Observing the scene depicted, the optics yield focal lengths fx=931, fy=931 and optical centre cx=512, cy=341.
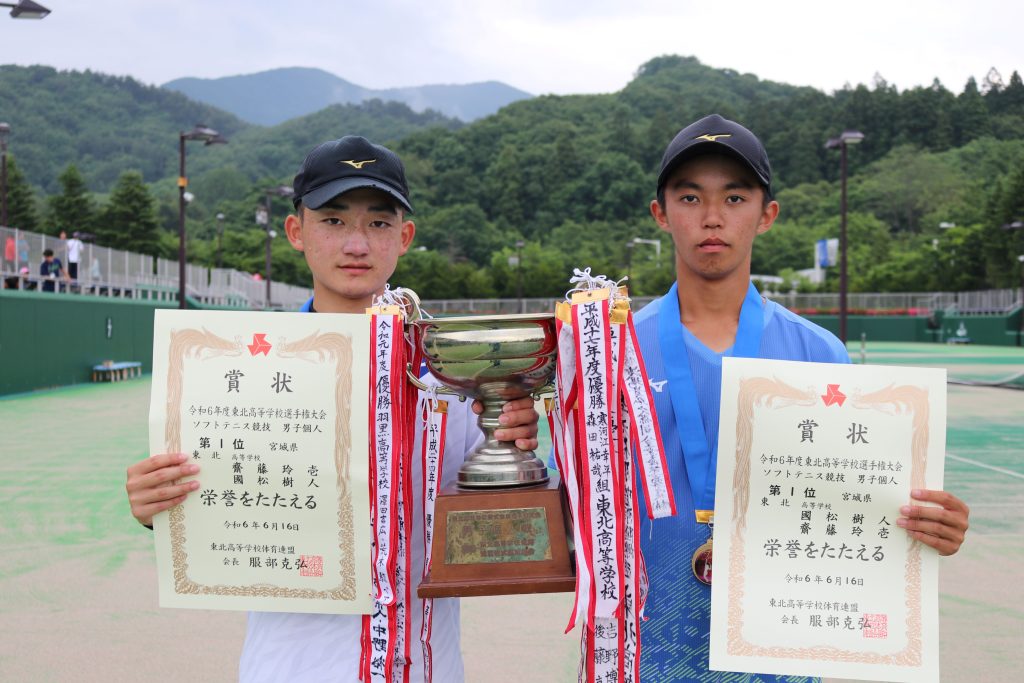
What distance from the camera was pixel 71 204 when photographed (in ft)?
221

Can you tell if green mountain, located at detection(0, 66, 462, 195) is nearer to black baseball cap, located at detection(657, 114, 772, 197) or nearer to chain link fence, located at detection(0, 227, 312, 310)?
chain link fence, located at detection(0, 227, 312, 310)

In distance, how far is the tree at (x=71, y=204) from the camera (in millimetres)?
66750

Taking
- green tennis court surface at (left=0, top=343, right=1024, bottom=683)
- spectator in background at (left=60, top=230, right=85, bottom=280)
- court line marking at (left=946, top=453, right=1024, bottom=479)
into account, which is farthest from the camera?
spectator in background at (left=60, top=230, right=85, bottom=280)

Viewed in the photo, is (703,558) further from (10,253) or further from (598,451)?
(10,253)

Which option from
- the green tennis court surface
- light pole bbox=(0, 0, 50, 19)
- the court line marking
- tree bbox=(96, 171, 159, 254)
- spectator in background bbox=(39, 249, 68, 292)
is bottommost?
the green tennis court surface

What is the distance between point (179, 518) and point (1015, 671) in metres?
3.70

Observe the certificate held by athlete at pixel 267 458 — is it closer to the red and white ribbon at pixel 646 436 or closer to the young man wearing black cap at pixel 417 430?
the young man wearing black cap at pixel 417 430

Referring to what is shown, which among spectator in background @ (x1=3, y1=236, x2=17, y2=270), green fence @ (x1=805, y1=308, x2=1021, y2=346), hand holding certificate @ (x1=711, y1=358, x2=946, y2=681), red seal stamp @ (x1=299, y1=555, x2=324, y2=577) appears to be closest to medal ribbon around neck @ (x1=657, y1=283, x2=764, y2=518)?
hand holding certificate @ (x1=711, y1=358, x2=946, y2=681)

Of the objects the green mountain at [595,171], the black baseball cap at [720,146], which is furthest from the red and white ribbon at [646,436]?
the green mountain at [595,171]

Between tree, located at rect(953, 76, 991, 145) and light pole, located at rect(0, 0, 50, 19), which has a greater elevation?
tree, located at rect(953, 76, 991, 145)

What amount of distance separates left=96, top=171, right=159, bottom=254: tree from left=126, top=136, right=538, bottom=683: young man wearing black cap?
2796 inches

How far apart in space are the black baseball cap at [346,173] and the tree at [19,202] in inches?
2542

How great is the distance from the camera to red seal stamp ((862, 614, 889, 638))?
2.10 m

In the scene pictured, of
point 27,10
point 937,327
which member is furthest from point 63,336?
point 937,327
